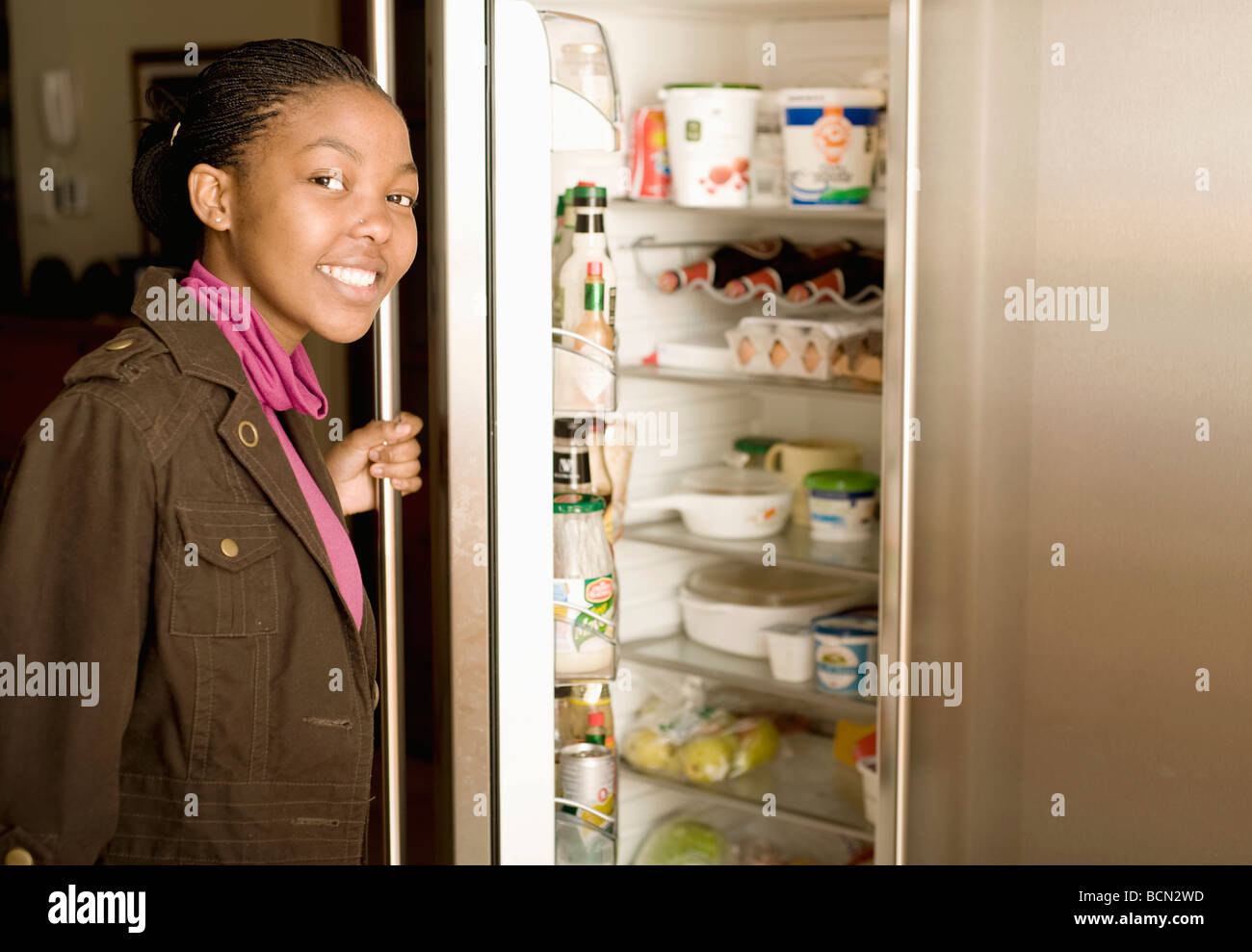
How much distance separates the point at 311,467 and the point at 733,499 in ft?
3.33

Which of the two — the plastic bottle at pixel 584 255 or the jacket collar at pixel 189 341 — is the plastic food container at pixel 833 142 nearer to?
the plastic bottle at pixel 584 255

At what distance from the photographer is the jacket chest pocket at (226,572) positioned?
53.7 inches

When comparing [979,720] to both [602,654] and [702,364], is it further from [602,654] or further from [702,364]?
[702,364]

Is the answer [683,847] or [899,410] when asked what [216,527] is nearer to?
[899,410]

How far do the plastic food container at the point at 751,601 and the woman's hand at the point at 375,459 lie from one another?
84 centimetres

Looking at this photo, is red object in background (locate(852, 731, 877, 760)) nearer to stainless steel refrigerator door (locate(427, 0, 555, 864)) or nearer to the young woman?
stainless steel refrigerator door (locate(427, 0, 555, 864))

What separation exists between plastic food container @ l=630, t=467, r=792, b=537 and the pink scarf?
0.96 metres

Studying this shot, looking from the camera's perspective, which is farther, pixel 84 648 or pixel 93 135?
pixel 93 135

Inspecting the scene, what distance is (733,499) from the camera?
2436 millimetres

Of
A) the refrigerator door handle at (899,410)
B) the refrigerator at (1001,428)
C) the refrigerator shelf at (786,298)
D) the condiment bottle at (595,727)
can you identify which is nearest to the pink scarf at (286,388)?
the refrigerator at (1001,428)
